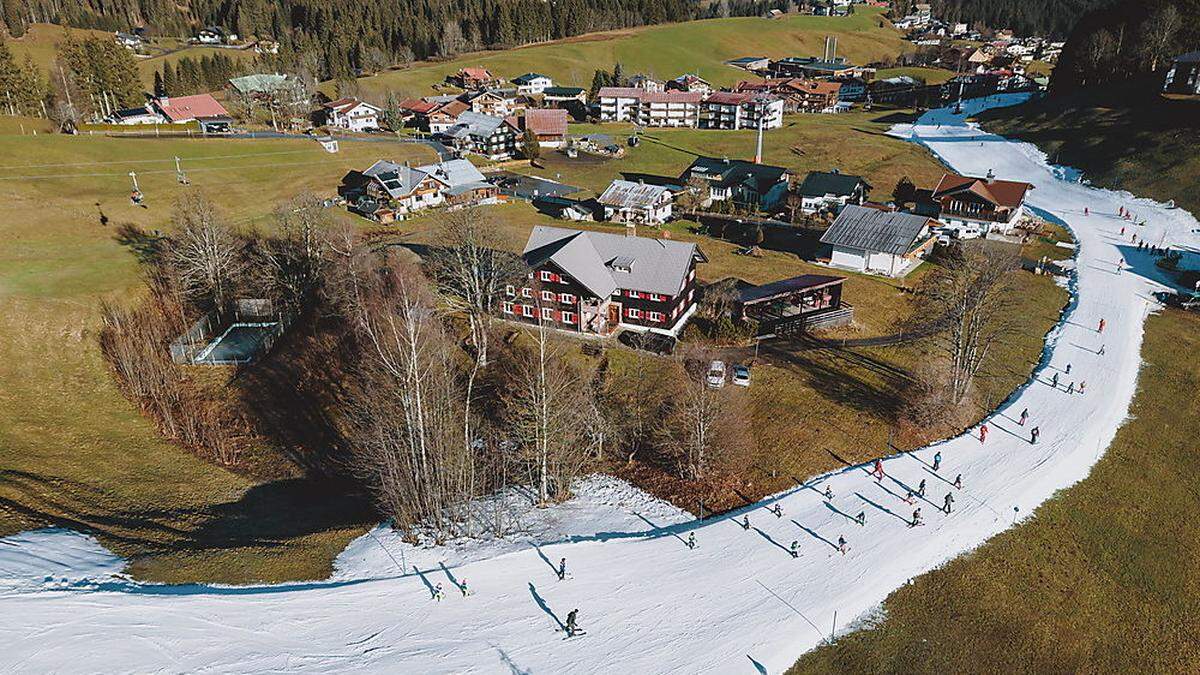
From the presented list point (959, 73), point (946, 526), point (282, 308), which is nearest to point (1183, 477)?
point (946, 526)

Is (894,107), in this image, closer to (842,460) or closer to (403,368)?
(842,460)

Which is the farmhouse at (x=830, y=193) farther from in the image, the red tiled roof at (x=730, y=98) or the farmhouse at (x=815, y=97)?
the farmhouse at (x=815, y=97)

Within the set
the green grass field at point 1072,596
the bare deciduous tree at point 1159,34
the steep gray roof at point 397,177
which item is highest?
the bare deciduous tree at point 1159,34

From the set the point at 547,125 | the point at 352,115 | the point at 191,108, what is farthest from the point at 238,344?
the point at 352,115

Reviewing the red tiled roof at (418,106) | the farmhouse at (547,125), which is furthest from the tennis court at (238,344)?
the red tiled roof at (418,106)

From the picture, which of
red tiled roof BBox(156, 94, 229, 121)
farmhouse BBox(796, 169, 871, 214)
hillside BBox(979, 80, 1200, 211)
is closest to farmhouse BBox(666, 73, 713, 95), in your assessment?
hillside BBox(979, 80, 1200, 211)

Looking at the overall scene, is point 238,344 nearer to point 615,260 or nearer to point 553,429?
point 615,260

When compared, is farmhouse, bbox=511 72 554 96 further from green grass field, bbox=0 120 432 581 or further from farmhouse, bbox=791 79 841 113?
green grass field, bbox=0 120 432 581
